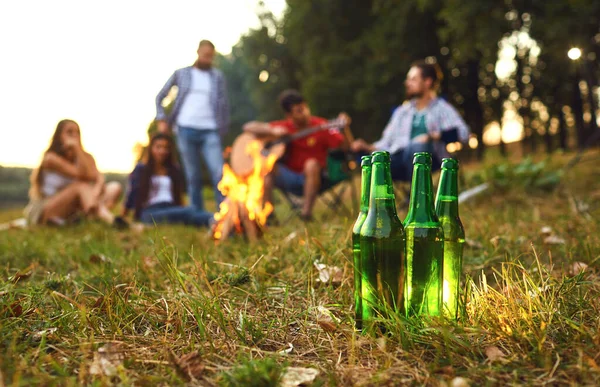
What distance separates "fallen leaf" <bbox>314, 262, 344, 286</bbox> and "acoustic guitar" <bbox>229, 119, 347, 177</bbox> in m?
2.54

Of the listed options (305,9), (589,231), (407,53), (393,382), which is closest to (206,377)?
(393,382)

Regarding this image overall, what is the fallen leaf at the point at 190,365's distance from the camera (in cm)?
121

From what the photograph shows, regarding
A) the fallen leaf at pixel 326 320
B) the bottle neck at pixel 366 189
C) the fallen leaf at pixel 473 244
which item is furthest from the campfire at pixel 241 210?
the bottle neck at pixel 366 189

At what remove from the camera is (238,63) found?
2869 centimetres

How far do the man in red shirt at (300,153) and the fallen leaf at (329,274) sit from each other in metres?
3.03

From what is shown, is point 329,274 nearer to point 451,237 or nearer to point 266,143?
point 451,237

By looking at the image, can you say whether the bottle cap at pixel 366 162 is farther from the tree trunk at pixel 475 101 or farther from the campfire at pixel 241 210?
the tree trunk at pixel 475 101

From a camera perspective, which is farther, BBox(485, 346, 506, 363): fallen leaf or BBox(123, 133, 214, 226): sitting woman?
BBox(123, 133, 214, 226): sitting woman

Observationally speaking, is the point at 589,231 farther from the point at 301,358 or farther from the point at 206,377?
the point at 206,377

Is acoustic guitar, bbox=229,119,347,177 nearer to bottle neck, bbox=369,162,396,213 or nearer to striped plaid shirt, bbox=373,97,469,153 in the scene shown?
striped plaid shirt, bbox=373,97,469,153

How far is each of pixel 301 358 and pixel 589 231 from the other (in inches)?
92.8

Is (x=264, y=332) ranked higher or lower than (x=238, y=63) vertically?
lower

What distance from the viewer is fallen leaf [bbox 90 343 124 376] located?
1208mm

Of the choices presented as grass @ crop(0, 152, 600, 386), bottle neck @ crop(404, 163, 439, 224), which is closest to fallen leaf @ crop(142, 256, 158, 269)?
grass @ crop(0, 152, 600, 386)
